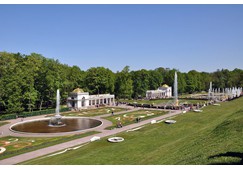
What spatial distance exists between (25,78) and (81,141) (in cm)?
3270

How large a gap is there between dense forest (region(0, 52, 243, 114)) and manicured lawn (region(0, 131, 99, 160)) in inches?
754

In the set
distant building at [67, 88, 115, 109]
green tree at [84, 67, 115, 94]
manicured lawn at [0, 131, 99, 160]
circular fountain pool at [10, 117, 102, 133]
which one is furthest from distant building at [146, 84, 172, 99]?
manicured lawn at [0, 131, 99, 160]

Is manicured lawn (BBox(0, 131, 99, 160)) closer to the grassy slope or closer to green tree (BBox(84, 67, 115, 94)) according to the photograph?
the grassy slope

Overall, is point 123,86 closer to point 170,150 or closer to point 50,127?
point 50,127

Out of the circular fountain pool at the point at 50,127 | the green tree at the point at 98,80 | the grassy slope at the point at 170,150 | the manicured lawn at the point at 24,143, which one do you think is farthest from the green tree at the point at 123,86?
the grassy slope at the point at 170,150

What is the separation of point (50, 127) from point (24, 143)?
36.0 feet

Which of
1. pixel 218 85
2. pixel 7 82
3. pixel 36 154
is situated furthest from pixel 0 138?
pixel 218 85

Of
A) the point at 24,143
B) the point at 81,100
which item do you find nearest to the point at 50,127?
the point at 24,143

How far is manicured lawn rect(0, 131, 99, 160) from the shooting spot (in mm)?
26941

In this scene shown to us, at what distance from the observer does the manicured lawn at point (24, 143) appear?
88.4 ft

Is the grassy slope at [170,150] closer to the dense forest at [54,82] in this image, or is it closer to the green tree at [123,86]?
the dense forest at [54,82]

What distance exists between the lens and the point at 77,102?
67438 millimetres

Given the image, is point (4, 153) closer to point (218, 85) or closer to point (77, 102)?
point (77, 102)

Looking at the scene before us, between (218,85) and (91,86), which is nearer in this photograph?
(91,86)
